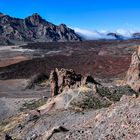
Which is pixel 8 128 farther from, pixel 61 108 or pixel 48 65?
pixel 48 65

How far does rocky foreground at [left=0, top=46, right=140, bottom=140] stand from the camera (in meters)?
21.3

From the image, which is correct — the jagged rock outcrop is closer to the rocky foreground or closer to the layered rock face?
the rocky foreground

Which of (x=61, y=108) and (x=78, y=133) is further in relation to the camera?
(x=61, y=108)

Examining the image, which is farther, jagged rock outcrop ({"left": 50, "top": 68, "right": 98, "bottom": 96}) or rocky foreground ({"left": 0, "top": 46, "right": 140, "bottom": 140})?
jagged rock outcrop ({"left": 50, "top": 68, "right": 98, "bottom": 96})

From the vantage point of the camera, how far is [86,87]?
126 ft

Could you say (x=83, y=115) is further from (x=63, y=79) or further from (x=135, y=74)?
(x=135, y=74)

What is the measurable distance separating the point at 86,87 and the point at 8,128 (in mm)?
7704

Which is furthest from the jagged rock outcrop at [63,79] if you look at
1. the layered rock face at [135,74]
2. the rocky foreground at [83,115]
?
the layered rock face at [135,74]

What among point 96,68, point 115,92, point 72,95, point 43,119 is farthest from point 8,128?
point 96,68

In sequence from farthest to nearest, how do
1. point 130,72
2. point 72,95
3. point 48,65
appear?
point 48,65
point 130,72
point 72,95

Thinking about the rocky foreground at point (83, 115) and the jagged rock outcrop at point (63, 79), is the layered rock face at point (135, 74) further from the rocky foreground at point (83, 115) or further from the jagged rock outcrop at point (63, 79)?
the jagged rock outcrop at point (63, 79)

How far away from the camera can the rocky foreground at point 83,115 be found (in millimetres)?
21297

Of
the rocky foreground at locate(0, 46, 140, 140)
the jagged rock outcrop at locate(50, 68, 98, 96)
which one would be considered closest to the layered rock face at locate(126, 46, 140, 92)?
the rocky foreground at locate(0, 46, 140, 140)

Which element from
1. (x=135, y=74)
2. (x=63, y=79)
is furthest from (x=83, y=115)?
(x=135, y=74)
